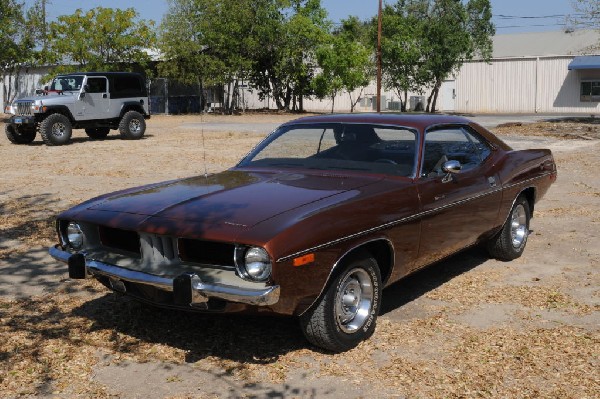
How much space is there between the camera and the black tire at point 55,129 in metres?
19.8

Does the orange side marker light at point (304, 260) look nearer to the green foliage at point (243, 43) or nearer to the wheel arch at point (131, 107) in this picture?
the wheel arch at point (131, 107)

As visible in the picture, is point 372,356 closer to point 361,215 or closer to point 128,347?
point 361,215

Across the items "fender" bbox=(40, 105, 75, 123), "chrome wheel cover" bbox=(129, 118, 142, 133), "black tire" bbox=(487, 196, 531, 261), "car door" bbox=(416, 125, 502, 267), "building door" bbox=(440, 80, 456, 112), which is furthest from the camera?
"building door" bbox=(440, 80, 456, 112)

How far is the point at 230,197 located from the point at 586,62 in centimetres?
4578

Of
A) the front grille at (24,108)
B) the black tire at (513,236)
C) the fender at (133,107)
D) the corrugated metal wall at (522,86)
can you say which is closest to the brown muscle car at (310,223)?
the black tire at (513,236)

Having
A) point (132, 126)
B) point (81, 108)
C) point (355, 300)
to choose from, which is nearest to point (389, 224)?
point (355, 300)

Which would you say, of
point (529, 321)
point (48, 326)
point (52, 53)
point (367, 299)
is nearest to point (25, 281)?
point (48, 326)

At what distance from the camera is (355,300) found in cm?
452

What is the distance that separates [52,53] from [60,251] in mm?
38388

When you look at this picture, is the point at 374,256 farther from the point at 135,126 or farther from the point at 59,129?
the point at 135,126

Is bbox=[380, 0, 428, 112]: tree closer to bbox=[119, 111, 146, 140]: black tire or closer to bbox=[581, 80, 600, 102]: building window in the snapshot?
bbox=[581, 80, 600, 102]: building window

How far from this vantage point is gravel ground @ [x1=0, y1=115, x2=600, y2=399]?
3949mm

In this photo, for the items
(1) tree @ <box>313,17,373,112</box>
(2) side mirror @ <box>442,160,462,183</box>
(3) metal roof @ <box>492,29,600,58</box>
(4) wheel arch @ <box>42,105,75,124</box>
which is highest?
(3) metal roof @ <box>492,29,600,58</box>

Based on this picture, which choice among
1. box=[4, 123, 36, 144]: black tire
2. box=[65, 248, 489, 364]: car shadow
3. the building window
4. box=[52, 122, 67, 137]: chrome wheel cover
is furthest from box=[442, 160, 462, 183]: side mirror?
the building window
